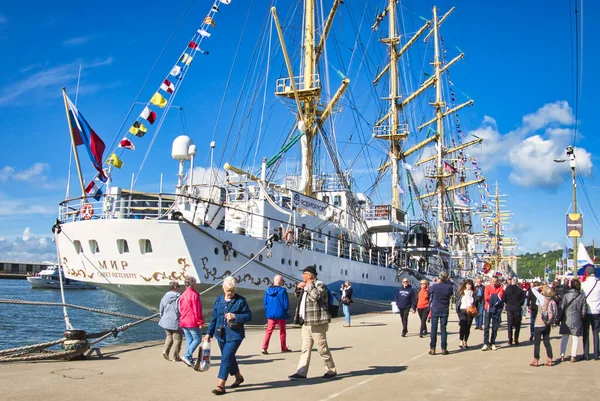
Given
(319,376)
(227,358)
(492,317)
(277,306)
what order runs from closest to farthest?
(227,358), (319,376), (277,306), (492,317)

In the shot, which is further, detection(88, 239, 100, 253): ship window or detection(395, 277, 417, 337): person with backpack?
detection(88, 239, 100, 253): ship window

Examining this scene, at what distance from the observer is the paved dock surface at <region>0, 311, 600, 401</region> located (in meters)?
7.33

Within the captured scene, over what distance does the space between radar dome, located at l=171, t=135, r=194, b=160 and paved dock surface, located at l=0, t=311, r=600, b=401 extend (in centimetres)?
914

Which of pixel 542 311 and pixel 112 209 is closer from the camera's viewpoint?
pixel 542 311

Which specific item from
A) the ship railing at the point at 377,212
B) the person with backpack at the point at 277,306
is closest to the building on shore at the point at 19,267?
the ship railing at the point at 377,212

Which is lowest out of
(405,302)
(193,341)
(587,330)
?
(193,341)

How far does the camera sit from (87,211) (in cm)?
1828

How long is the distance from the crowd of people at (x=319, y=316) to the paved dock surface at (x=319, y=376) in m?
0.32

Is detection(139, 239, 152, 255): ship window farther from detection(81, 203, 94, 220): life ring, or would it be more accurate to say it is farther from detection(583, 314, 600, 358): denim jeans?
detection(583, 314, 600, 358): denim jeans

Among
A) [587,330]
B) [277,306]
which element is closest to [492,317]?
[587,330]

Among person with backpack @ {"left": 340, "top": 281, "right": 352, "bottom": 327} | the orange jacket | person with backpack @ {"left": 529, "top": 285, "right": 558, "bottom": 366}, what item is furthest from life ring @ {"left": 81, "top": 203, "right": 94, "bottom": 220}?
person with backpack @ {"left": 529, "top": 285, "right": 558, "bottom": 366}

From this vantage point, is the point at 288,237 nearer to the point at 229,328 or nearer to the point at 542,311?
the point at 542,311

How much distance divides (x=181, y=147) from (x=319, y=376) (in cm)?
1280

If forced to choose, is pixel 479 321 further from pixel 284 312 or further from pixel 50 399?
pixel 50 399
